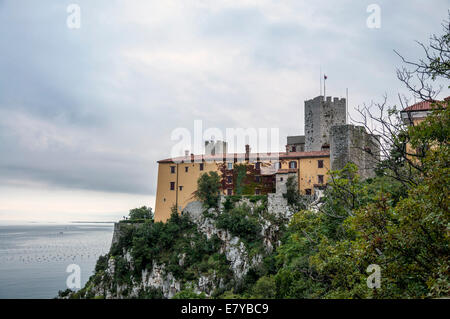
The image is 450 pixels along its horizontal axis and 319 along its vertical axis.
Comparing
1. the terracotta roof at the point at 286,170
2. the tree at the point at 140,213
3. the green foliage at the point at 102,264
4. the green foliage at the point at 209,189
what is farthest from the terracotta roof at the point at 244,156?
the tree at the point at 140,213

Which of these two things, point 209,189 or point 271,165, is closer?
point 209,189

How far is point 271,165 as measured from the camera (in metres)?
35.5

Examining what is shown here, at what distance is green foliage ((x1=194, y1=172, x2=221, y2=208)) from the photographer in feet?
116

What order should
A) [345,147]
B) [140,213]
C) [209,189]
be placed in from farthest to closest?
[140,213] < [209,189] < [345,147]

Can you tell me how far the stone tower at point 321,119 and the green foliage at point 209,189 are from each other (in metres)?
14.5

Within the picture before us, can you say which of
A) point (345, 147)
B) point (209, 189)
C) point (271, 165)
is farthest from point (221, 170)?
point (345, 147)

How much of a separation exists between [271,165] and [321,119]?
1200 centimetres

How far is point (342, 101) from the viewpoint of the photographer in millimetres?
44000

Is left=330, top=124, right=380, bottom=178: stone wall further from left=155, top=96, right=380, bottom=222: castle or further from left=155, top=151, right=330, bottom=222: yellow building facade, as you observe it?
left=155, top=151, right=330, bottom=222: yellow building facade

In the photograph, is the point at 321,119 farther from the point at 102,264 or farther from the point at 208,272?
the point at 102,264

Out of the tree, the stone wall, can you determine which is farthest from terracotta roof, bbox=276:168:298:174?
the tree

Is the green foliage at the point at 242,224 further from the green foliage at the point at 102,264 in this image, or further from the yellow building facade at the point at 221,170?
the green foliage at the point at 102,264

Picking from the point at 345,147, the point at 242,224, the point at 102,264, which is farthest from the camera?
the point at 102,264

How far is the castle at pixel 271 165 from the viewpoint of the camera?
3012 centimetres
